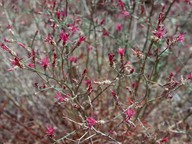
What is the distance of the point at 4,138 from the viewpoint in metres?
4.92

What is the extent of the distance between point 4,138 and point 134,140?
1.99m

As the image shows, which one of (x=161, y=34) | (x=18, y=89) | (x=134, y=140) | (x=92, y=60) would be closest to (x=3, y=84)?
(x=18, y=89)

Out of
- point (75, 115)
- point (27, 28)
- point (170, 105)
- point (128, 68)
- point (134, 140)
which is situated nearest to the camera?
point (128, 68)

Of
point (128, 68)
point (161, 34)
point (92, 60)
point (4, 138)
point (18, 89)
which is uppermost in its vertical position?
point (161, 34)

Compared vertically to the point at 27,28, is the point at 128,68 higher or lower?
higher

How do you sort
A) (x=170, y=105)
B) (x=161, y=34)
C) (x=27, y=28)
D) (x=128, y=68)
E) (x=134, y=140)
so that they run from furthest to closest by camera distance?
(x=27, y=28)
(x=170, y=105)
(x=134, y=140)
(x=128, y=68)
(x=161, y=34)

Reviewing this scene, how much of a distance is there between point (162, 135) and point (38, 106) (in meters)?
2.02

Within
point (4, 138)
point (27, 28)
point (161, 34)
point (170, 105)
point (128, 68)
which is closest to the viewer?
point (161, 34)

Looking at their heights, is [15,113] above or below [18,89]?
below

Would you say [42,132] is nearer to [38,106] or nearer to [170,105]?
[38,106]

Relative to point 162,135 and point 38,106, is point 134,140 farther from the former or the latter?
point 38,106

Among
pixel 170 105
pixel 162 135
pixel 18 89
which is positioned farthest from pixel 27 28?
pixel 162 135

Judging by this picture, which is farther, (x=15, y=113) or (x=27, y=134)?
(x=15, y=113)

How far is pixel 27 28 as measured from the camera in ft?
23.4
